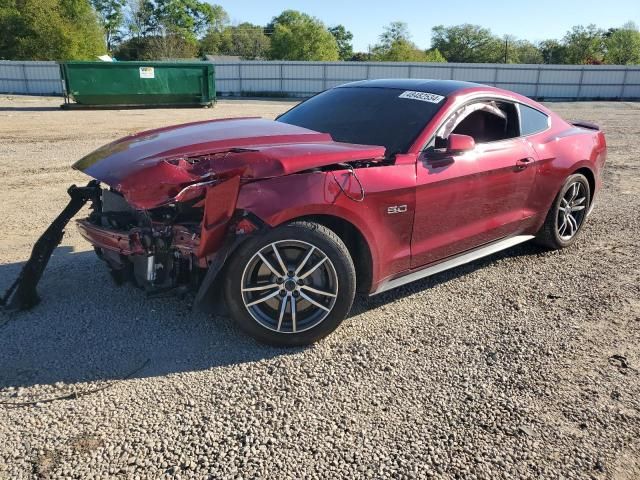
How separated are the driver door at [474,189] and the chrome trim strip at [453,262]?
0.06 meters

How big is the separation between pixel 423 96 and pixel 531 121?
4.10 feet

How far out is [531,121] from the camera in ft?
15.8

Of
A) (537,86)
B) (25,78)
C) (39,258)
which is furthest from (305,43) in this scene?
(39,258)

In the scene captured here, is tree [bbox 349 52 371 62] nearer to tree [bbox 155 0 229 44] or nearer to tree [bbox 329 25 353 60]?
tree [bbox 329 25 353 60]

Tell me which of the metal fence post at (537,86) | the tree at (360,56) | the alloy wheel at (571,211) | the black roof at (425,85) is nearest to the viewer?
the black roof at (425,85)

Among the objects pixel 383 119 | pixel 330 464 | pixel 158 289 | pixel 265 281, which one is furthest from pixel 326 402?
pixel 383 119

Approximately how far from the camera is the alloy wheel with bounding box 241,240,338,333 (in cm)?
321

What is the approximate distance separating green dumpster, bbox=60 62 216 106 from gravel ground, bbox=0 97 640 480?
17287 millimetres

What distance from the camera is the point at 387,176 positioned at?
352 centimetres

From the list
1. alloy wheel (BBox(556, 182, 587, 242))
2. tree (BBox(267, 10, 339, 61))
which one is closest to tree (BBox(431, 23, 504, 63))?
tree (BBox(267, 10, 339, 61))

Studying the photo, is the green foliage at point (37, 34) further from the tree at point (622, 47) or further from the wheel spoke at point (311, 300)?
the tree at point (622, 47)

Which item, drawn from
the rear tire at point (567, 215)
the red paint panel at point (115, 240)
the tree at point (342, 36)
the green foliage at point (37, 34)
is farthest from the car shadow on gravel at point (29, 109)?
the tree at point (342, 36)

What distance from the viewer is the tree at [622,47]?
252 feet

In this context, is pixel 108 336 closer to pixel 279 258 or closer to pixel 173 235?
pixel 173 235
